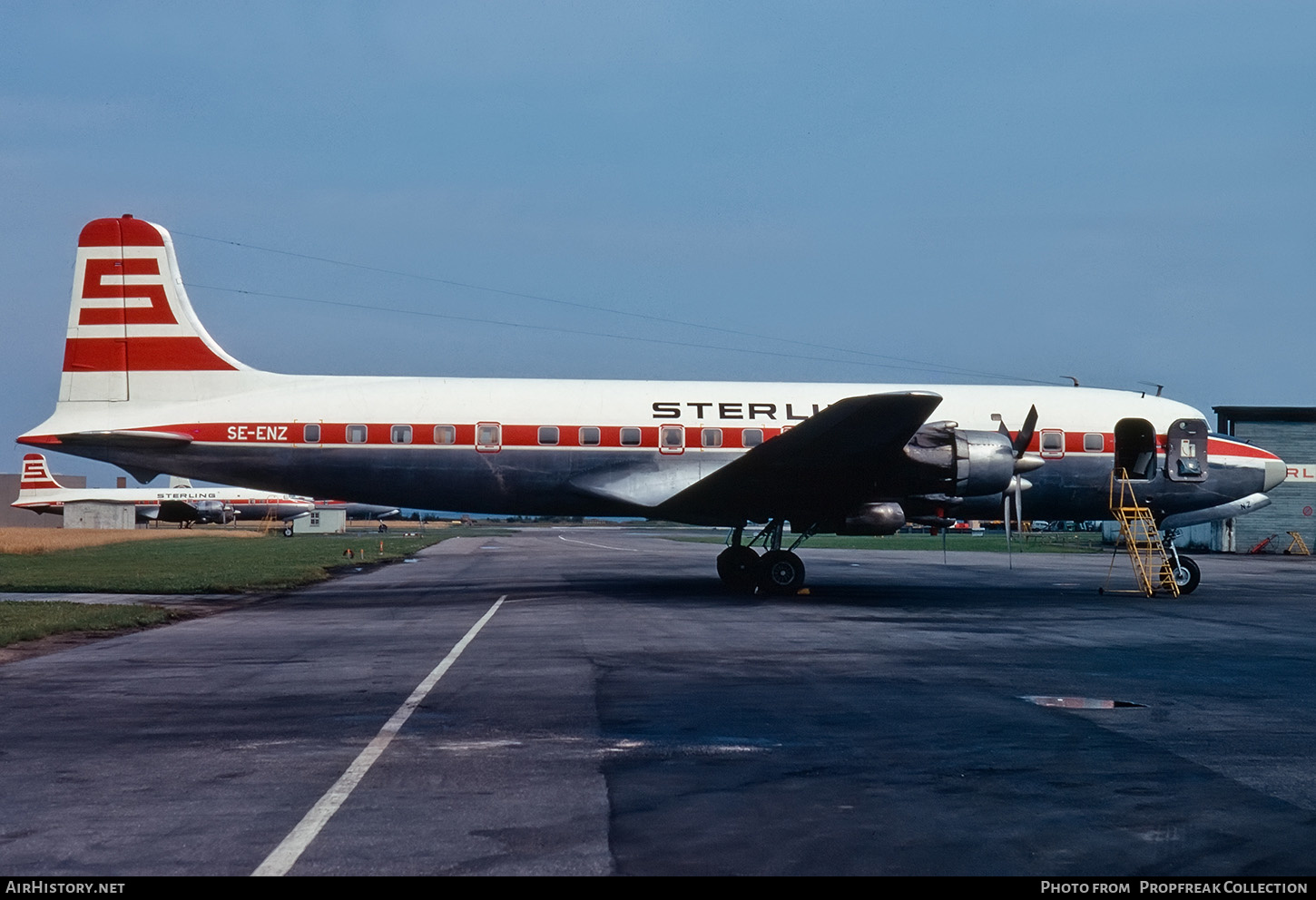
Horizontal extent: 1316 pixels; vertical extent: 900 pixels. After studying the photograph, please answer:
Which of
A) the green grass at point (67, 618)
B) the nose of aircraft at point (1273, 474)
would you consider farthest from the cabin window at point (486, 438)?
the nose of aircraft at point (1273, 474)

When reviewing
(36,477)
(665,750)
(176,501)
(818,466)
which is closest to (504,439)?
(818,466)

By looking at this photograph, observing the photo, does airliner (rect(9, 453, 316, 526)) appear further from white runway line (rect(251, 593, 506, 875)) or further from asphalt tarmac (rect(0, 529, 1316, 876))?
white runway line (rect(251, 593, 506, 875))

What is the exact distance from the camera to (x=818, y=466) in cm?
2250

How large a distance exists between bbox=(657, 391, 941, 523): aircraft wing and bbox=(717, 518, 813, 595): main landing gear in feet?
2.51

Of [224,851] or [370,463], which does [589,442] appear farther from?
[224,851]

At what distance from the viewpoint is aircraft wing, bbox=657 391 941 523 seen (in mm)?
20672

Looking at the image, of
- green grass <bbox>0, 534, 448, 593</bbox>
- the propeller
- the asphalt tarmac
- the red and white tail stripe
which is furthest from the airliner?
the asphalt tarmac

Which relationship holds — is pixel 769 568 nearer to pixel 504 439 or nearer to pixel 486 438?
pixel 504 439

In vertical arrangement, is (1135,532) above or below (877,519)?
below

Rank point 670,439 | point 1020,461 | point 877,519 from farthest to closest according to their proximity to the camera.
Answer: point 670,439, point 1020,461, point 877,519

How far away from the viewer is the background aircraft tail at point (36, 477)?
98125 millimetres

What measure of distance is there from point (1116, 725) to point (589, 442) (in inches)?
617

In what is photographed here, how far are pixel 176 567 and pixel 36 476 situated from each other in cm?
7306
